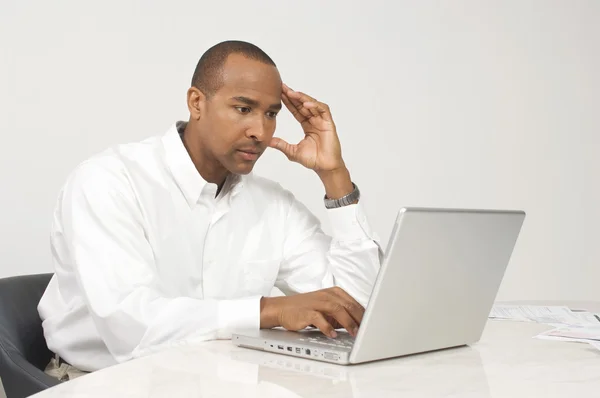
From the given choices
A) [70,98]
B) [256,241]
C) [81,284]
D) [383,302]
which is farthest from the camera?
[70,98]

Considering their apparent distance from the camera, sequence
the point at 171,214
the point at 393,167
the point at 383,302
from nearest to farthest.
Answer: the point at 383,302 → the point at 171,214 → the point at 393,167

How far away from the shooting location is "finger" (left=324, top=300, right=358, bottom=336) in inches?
61.2

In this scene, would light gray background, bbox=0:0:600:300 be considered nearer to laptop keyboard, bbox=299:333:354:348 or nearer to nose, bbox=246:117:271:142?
nose, bbox=246:117:271:142

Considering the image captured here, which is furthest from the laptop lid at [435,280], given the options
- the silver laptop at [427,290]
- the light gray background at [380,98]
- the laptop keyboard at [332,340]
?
the light gray background at [380,98]

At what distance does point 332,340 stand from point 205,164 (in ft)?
3.10

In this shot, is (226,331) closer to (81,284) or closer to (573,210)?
(81,284)

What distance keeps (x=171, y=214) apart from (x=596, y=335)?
1126 millimetres

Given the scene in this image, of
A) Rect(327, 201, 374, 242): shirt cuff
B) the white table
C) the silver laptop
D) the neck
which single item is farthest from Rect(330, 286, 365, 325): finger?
the neck

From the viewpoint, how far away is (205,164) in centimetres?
225

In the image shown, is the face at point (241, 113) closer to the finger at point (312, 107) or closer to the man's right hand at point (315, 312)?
the finger at point (312, 107)

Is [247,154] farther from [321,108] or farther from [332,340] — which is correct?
[332,340]

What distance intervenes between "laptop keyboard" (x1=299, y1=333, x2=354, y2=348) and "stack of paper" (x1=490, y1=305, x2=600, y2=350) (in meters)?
0.40

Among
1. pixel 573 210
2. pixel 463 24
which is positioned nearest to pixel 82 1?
pixel 463 24

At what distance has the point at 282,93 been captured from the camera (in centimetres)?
236
